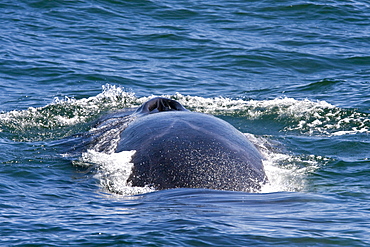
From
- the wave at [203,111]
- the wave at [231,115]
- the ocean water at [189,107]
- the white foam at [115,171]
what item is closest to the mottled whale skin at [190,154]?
Answer: the white foam at [115,171]

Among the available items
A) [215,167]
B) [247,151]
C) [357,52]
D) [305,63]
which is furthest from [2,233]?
[357,52]

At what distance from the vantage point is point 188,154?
8320 mm

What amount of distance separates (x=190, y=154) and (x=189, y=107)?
6.89 metres

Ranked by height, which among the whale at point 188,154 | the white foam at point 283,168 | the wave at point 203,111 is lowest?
the wave at point 203,111

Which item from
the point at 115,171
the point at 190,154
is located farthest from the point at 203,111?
the point at 190,154

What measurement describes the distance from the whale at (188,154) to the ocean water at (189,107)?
1.02 feet

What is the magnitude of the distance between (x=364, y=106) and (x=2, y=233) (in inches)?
423

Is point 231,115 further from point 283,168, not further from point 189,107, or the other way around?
point 283,168

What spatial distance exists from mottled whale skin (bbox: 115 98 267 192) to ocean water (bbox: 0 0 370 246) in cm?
33

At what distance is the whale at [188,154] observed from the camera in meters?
7.92

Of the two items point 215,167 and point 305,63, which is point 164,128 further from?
point 305,63

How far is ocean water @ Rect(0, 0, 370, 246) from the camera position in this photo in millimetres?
6508

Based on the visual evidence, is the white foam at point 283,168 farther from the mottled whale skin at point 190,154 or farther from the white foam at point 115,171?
the white foam at point 115,171

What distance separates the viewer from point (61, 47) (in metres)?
21.5
